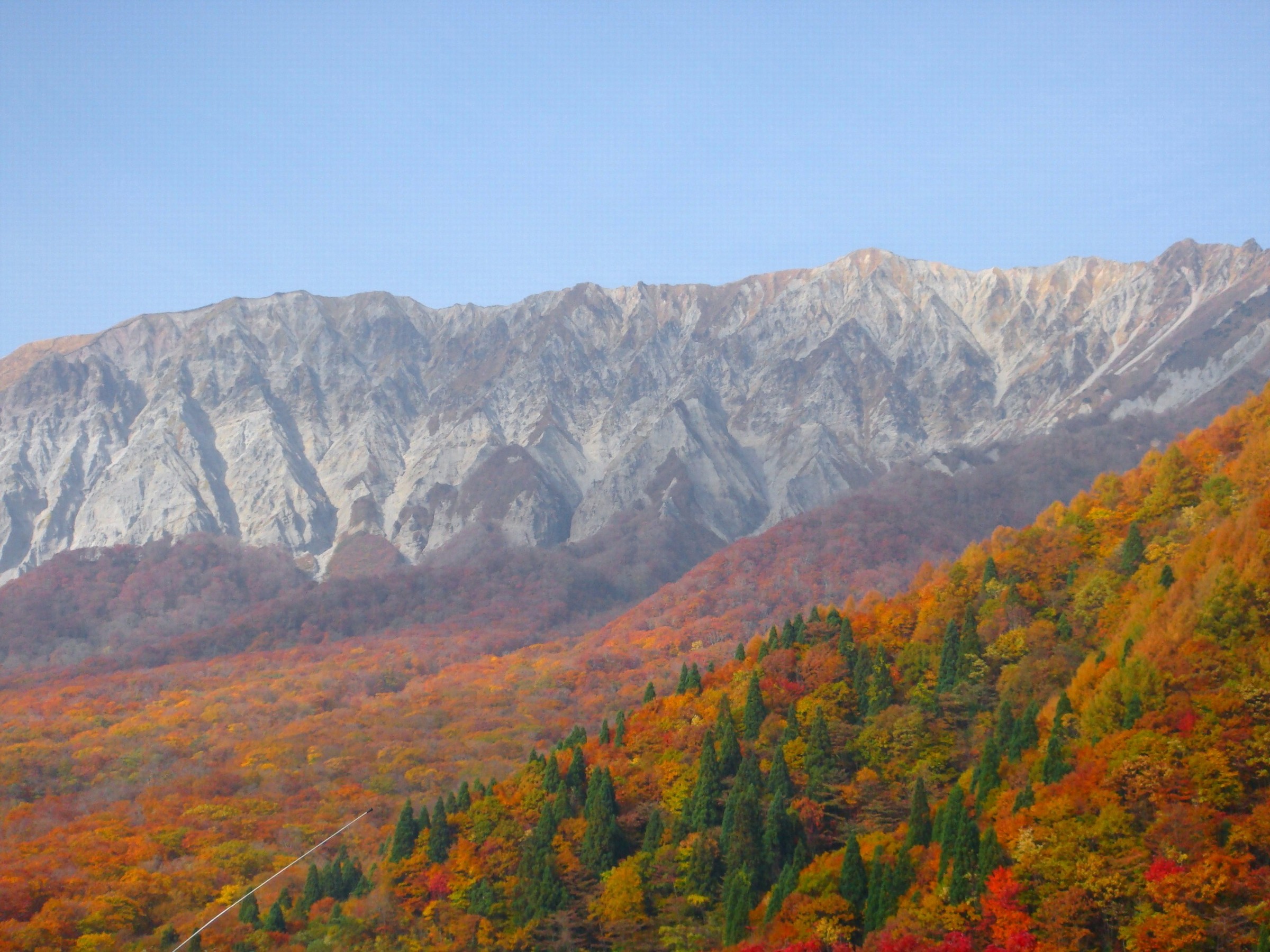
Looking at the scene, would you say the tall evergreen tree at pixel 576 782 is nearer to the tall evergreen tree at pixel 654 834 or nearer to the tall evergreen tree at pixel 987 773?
the tall evergreen tree at pixel 654 834

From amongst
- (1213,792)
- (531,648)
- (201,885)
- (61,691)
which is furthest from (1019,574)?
(61,691)

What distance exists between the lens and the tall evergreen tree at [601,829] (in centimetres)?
7494

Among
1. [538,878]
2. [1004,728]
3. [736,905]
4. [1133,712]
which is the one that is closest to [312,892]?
[538,878]

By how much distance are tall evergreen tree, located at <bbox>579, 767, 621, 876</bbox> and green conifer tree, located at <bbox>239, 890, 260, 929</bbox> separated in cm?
2039

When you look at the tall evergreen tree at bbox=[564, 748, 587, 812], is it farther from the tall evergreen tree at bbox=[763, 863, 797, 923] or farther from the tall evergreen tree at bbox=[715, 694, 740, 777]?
the tall evergreen tree at bbox=[763, 863, 797, 923]

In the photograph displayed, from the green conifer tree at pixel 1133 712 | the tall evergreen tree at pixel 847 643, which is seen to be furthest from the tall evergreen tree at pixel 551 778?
the green conifer tree at pixel 1133 712

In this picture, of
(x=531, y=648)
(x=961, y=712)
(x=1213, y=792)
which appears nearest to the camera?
(x=1213, y=792)

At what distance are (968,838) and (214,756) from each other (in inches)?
3762

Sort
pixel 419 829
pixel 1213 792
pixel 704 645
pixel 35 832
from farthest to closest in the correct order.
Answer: pixel 704 645 < pixel 35 832 < pixel 419 829 < pixel 1213 792

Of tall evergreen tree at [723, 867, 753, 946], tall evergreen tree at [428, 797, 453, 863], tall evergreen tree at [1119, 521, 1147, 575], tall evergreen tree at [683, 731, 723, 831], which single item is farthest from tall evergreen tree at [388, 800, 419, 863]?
tall evergreen tree at [1119, 521, 1147, 575]

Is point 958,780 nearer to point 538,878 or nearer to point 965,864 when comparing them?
point 965,864

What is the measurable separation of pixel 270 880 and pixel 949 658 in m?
49.2

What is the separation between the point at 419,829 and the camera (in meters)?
84.1

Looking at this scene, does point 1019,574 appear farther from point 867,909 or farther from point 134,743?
point 134,743
